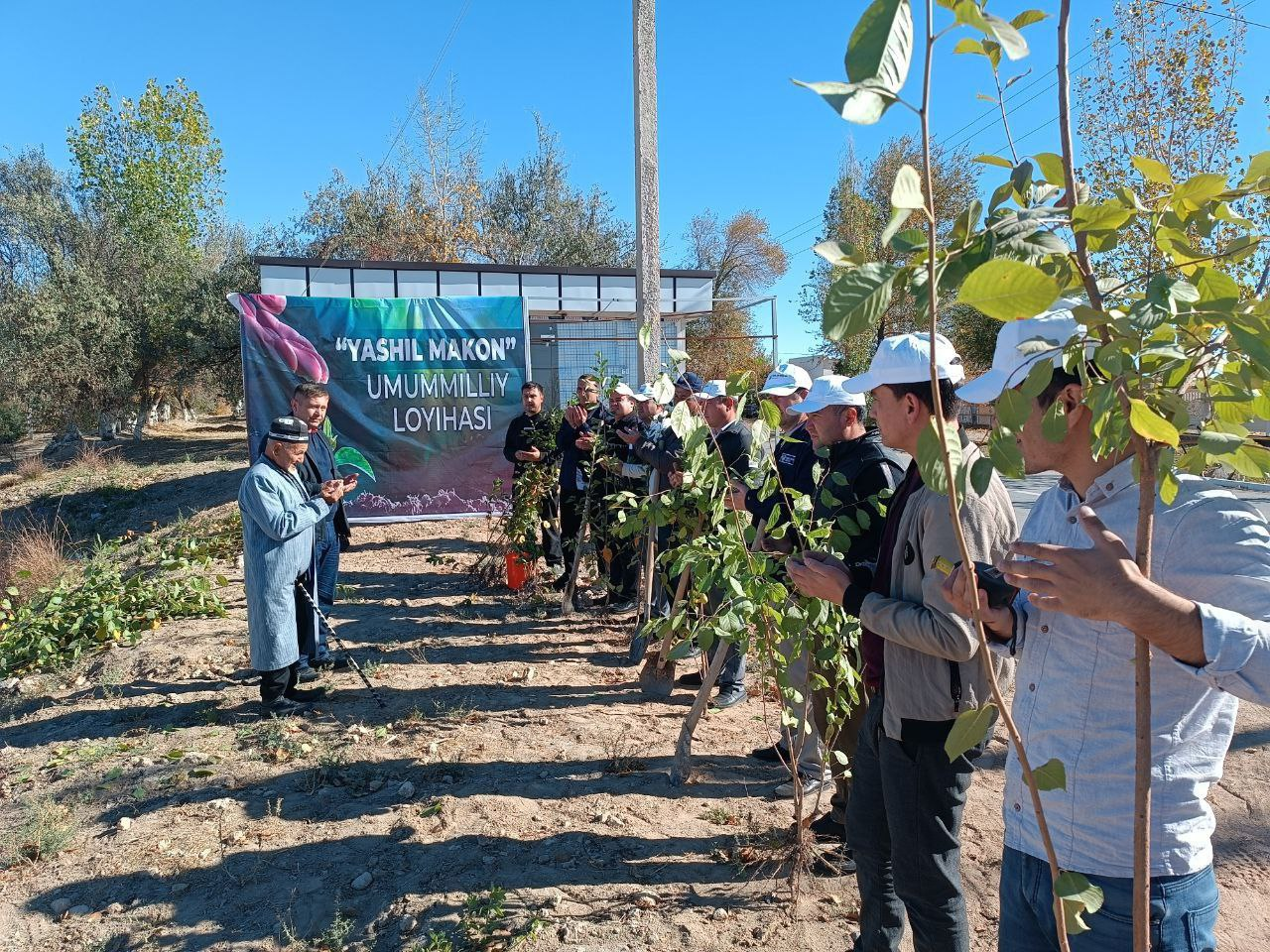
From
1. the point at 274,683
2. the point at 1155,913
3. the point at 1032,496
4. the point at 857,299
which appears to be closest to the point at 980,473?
the point at 857,299

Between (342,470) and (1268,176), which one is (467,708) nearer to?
(1268,176)

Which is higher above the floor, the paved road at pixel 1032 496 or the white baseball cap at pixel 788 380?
the white baseball cap at pixel 788 380

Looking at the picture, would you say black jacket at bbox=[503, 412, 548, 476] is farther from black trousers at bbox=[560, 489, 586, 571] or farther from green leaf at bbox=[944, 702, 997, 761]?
green leaf at bbox=[944, 702, 997, 761]

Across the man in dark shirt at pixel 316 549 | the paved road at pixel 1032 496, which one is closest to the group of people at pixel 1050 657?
the man in dark shirt at pixel 316 549

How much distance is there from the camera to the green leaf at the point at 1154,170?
973 millimetres

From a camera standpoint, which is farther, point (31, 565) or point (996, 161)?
point (31, 565)

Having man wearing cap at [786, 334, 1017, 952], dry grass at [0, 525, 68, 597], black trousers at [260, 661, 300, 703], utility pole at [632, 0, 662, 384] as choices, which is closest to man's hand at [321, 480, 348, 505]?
black trousers at [260, 661, 300, 703]

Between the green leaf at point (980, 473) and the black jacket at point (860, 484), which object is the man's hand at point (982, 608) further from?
the black jacket at point (860, 484)

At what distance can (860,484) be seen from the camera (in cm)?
297

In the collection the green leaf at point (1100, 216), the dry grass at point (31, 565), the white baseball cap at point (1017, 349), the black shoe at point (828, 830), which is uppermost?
the green leaf at point (1100, 216)

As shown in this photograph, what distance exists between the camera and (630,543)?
6.22m

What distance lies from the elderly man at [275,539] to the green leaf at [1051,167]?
4111mm

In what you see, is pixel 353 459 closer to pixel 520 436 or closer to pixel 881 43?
pixel 520 436

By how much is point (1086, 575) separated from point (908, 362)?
1.01 meters
